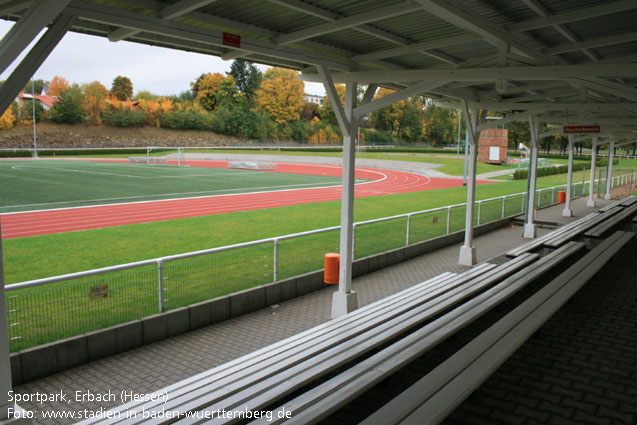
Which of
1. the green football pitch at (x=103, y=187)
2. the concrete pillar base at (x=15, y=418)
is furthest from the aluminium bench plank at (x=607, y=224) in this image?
the green football pitch at (x=103, y=187)

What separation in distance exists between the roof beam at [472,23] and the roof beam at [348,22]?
366mm

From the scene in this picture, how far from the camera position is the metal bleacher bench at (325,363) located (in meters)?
4.11

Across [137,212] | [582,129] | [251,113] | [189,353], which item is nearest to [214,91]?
[251,113]

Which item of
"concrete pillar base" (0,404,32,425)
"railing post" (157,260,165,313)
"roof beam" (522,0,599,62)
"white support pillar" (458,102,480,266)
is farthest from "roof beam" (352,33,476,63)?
"concrete pillar base" (0,404,32,425)

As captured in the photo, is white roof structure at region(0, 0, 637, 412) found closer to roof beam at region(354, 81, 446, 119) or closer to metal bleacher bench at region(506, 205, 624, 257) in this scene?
roof beam at region(354, 81, 446, 119)

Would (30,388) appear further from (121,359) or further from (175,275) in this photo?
(175,275)

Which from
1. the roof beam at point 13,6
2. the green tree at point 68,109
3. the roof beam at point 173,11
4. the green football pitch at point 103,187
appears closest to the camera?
the roof beam at point 13,6

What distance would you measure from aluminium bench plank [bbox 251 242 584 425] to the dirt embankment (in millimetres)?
88758

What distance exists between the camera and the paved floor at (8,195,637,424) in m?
6.12

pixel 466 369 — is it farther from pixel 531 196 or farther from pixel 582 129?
pixel 531 196

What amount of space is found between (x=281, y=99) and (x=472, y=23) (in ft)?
343

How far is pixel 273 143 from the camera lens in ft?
328

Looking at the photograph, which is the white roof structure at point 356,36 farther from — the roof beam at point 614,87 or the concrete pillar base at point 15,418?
the concrete pillar base at point 15,418

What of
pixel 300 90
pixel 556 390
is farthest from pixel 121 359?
pixel 300 90
